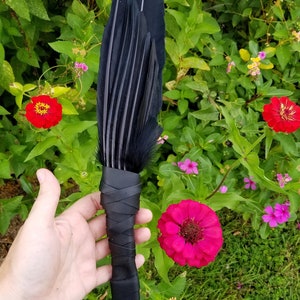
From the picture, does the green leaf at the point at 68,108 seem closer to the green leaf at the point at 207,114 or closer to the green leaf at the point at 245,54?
the green leaf at the point at 207,114

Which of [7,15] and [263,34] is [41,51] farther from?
[263,34]

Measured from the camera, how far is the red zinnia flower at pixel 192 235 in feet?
3.10

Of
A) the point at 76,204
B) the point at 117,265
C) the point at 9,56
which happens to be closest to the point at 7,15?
the point at 9,56

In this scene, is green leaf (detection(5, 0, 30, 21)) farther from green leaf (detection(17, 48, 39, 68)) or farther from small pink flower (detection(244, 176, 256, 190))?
small pink flower (detection(244, 176, 256, 190))

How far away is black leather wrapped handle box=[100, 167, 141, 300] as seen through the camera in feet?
2.97

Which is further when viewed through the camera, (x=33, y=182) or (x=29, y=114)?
(x=33, y=182)

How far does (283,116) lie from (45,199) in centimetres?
55

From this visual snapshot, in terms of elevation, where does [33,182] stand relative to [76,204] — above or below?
below

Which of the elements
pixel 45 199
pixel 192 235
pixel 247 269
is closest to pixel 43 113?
pixel 45 199

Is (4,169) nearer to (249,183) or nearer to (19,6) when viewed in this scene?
(19,6)

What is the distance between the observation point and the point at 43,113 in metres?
0.99

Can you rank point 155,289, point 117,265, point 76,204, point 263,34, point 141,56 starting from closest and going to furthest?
point 141,56 → point 117,265 → point 76,204 → point 155,289 → point 263,34

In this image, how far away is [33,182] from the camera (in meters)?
1.67

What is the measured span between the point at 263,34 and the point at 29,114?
2.90 ft
